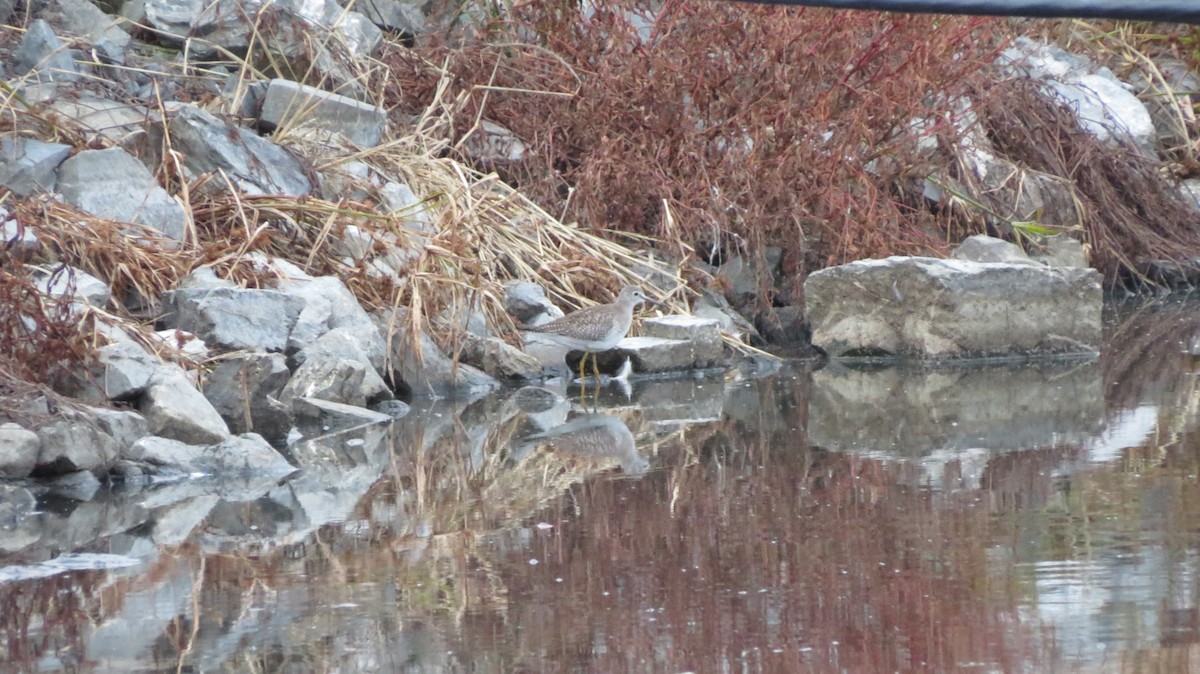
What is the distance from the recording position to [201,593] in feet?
13.1

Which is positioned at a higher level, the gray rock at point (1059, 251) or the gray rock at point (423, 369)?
the gray rock at point (1059, 251)

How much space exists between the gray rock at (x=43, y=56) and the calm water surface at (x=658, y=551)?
4.15 metres

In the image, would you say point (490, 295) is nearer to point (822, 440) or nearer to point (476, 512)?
point (822, 440)

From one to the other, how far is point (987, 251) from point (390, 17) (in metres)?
5.12

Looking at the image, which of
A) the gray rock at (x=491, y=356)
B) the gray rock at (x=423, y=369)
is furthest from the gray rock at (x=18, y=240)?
the gray rock at (x=491, y=356)

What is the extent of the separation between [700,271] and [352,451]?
165 inches

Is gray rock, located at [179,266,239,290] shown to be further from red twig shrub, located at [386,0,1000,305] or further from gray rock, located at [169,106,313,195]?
red twig shrub, located at [386,0,1000,305]

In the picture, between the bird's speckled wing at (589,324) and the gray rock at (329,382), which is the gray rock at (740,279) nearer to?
the bird's speckled wing at (589,324)

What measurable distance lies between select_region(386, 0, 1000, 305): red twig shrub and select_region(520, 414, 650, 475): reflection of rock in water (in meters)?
3.27

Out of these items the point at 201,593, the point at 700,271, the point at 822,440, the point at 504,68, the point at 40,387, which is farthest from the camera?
the point at 504,68

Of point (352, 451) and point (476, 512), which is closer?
point (476, 512)

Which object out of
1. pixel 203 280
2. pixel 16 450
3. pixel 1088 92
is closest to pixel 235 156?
pixel 203 280

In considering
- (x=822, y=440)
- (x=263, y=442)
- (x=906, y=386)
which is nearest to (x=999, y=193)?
(x=906, y=386)

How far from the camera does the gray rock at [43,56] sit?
9719 mm
